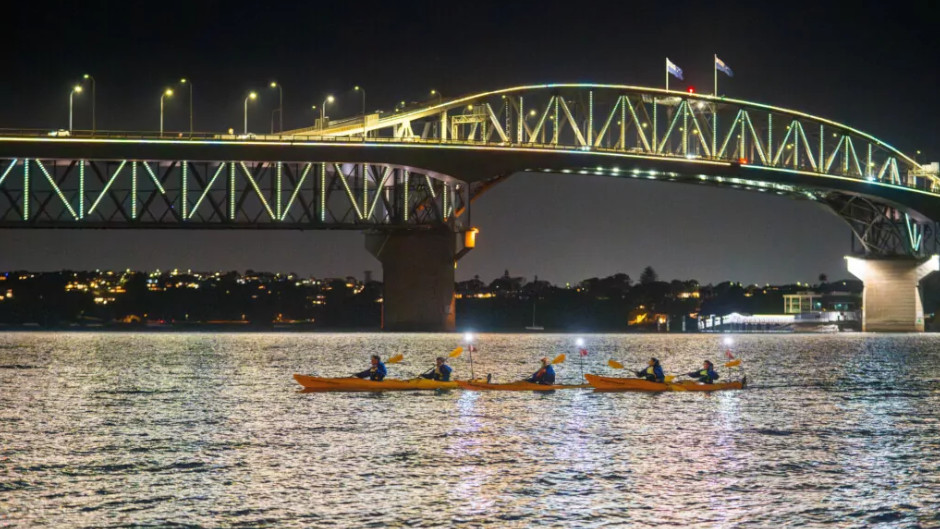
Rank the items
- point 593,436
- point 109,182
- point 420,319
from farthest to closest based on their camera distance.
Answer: point 420,319 → point 109,182 → point 593,436

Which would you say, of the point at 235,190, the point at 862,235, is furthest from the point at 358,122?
the point at 862,235

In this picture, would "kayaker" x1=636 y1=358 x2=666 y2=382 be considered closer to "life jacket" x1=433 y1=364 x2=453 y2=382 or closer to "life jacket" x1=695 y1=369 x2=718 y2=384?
"life jacket" x1=695 y1=369 x2=718 y2=384

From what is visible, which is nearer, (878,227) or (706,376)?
(706,376)

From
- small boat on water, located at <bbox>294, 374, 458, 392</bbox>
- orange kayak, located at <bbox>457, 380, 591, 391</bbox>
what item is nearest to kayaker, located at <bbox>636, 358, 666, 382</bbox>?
orange kayak, located at <bbox>457, 380, 591, 391</bbox>

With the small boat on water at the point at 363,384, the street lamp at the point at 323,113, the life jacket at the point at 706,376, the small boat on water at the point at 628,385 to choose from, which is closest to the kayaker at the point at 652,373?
the small boat on water at the point at 628,385

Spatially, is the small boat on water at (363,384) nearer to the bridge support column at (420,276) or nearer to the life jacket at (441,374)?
the life jacket at (441,374)

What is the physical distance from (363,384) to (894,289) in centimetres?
10552

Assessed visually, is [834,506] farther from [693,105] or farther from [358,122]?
[693,105]

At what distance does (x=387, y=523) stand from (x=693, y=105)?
109 meters

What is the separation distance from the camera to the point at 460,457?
1348 inches

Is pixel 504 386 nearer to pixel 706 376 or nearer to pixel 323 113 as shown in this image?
pixel 706 376

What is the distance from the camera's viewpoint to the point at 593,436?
39188 mm

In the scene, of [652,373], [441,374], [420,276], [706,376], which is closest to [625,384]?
[652,373]

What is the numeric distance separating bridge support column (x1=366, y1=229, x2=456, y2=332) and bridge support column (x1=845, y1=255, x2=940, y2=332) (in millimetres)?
54945
